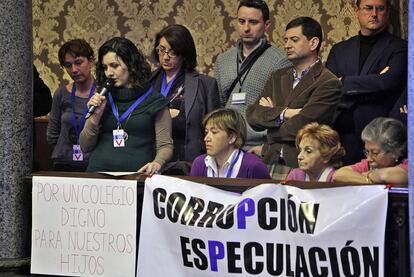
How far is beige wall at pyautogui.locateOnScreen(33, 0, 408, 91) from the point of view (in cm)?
916

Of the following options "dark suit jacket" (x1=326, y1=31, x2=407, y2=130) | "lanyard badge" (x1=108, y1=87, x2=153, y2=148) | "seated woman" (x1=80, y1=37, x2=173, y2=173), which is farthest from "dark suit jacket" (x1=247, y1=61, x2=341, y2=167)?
"lanyard badge" (x1=108, y1=87, x2=153, y2=148)

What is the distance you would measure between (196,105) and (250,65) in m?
0.48

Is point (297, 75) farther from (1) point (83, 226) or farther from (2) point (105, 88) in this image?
(1) point (83, 226)

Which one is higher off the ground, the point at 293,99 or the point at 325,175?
the point at 293,99

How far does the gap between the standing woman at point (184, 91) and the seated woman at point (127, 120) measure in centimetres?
54

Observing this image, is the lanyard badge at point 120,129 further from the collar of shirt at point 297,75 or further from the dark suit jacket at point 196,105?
the collar of shirt at point 297,75

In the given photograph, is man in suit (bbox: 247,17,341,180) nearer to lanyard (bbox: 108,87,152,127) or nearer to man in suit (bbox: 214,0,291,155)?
man in suit (bbox: 214,0,291,155)

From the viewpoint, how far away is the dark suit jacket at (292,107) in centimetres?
653

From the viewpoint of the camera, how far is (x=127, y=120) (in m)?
6.50

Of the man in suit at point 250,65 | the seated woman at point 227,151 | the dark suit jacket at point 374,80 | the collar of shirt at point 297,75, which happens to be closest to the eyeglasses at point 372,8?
the dark suit jacket at point 374,80

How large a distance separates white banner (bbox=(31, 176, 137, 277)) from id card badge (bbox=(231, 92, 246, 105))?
1.31 meters

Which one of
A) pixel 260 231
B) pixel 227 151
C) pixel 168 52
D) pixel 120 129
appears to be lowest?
pixel 260 231

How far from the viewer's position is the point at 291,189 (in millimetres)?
5609

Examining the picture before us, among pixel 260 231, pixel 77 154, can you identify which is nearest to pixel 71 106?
pixel 77 154
